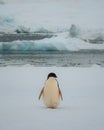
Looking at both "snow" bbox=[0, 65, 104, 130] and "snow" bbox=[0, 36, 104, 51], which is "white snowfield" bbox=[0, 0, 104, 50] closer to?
"snow" bbox=[0, 36, 104, 51]

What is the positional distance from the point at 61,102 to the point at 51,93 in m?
0.14

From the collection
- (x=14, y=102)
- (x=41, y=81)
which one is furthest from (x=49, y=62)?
(x=14, y=102)

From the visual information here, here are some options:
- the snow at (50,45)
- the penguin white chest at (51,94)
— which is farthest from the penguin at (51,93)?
the snow at (50,45)

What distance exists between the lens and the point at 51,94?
12.3ft

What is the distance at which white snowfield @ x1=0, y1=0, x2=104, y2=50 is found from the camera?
158 inches

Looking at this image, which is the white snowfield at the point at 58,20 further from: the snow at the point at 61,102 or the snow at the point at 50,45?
the snow at the point at 61,102

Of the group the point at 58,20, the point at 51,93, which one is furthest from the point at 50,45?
the point at 51,93

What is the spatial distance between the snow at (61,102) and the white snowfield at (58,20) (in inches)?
8.7

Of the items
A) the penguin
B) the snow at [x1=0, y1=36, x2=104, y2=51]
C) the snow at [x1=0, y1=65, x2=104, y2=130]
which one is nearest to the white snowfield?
the snow at [x1=0, y1=36, x2=104, y2=51]

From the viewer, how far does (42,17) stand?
404 centimetres

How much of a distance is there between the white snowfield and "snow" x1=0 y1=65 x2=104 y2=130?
222mm

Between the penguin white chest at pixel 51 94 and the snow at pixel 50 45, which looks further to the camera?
the snow at pixel 50 45

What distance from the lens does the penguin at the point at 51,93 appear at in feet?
12.3

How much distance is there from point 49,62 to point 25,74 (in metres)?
0.21
